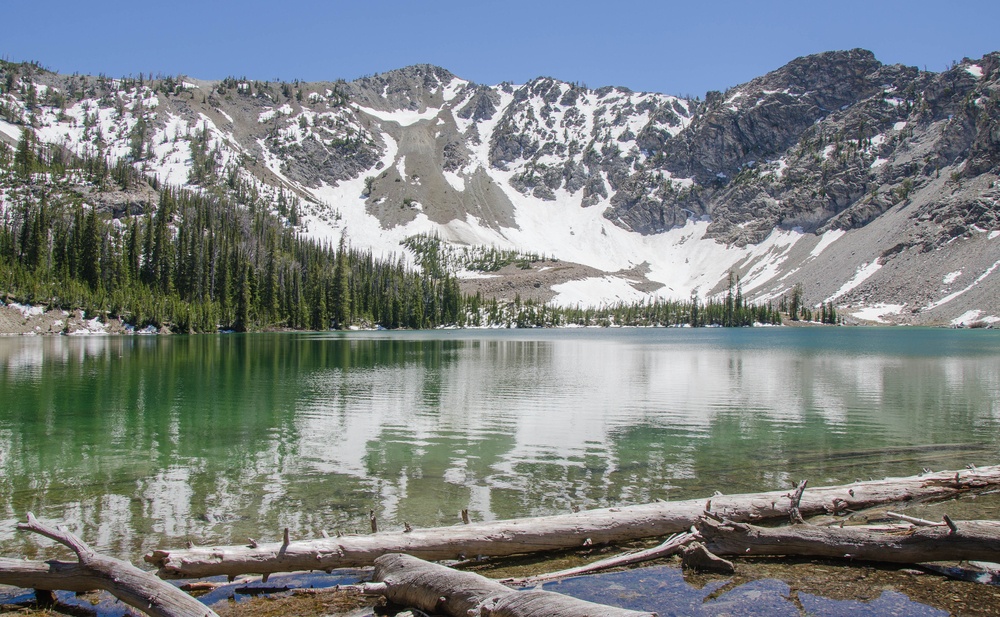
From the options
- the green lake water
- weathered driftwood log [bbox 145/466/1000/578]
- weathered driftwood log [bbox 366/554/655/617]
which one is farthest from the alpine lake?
weathered driftwood log [bbox 366/554/655/617]

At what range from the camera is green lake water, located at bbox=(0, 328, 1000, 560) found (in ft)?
45.1

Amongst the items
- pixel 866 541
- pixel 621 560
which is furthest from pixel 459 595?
pixel 866 541

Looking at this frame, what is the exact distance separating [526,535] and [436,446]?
11184mm

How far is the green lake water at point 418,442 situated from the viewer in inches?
542

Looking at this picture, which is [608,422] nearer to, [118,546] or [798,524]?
[798,524]

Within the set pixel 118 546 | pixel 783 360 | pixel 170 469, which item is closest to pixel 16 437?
pixel 170 469

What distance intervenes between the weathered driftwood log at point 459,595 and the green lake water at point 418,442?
427 cm

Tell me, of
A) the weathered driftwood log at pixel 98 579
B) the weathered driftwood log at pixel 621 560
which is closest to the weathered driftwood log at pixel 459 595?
the weathered driftwood log at pixel 621 560

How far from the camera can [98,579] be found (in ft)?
26.0

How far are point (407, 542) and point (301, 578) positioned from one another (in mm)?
1702

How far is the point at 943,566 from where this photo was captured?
9.59 m

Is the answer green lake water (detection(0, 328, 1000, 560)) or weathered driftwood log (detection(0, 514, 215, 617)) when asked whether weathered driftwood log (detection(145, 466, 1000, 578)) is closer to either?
weathered driftwood log (detection(0, 514, 215, 617))

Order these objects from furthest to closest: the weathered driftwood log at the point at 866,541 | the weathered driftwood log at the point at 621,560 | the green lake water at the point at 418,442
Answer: the green lake water at the point at 418,442
the weathered driftwood log at the point at 866,541
the weathered driftwood log at the point at 621,560

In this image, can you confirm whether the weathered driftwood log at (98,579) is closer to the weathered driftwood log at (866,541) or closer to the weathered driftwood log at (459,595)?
the weathered driftwood log at (459,595)
